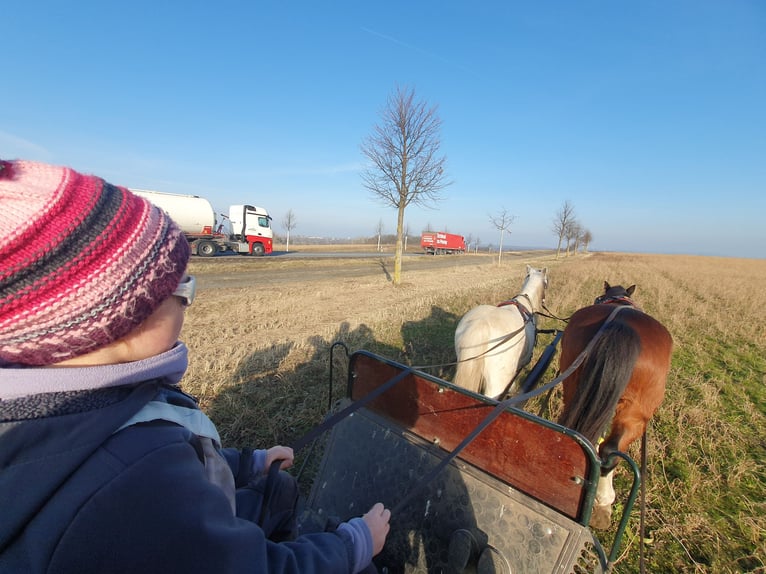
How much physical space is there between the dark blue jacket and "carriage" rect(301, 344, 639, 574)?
0.87 m

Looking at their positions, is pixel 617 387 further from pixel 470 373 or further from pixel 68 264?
pixel 68 264

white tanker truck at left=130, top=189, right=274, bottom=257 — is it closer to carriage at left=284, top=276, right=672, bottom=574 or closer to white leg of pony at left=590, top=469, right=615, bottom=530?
carriage at left=284, top=276, right=672, bottom=574

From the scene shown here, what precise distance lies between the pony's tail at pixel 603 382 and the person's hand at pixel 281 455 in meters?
2.27

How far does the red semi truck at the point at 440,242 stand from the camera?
51.5 m

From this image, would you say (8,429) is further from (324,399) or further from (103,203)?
(324,399)

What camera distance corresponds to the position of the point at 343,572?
113 cm

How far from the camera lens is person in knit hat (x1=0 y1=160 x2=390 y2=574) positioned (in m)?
0.70

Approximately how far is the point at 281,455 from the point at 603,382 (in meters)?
2.54

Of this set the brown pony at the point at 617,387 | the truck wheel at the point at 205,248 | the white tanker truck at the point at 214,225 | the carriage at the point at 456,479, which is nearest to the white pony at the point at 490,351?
the brown pony at the point at 617,387

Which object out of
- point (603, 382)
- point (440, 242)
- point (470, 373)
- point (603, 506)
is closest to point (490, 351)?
point (470, 373)

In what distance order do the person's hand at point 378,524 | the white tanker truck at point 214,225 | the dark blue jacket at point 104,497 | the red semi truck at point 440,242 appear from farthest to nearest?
the red semi truck at point 440,242 < the white tanker truck at point 214,225 < the person's hand at point 378,524 < the dark blue jacket at point 104,497

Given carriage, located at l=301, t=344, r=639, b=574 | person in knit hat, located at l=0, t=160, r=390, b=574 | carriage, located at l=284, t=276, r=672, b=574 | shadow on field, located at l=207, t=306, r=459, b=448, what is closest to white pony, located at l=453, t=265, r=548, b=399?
shadow on field, located at l=207, t=306, r=459, b=448

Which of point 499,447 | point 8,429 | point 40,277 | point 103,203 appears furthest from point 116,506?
point 499,447

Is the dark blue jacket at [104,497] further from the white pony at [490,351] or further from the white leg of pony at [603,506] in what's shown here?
the white pony at [490,351]
